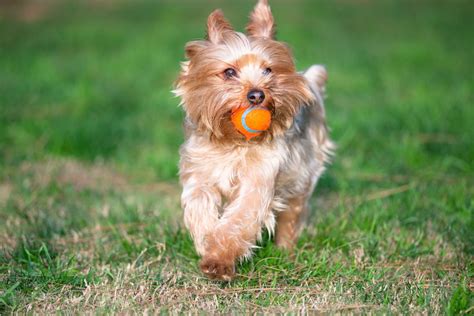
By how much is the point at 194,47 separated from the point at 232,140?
610 millimetres

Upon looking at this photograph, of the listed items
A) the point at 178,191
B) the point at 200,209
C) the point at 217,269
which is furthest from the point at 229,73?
the point at 178,191

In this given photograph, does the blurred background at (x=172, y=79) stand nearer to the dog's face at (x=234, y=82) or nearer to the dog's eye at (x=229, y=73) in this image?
the dog's face at (x=234, y=82)

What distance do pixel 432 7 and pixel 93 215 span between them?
51.4 feet

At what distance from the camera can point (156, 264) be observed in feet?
14.7

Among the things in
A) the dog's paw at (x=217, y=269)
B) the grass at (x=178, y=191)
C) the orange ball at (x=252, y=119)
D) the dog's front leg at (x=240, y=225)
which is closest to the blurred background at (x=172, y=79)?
the grass at (x=178, y=191)

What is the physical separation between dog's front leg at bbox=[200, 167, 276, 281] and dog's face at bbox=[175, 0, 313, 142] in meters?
0.26

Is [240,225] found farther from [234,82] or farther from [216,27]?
[216,27]

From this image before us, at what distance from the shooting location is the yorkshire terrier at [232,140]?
13.4 feet

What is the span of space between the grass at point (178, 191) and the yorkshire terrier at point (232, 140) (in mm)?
278

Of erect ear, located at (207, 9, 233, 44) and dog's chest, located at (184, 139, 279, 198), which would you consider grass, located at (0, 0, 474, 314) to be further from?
erect ear, located at (207, 9, 233, 44)

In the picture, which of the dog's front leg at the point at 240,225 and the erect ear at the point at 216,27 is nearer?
the dog's front leg at the point at 240,225

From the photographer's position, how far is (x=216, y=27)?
445cm

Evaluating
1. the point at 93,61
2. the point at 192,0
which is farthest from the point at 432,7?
the point at 93,61

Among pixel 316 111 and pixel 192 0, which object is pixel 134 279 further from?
pixel 192 0
